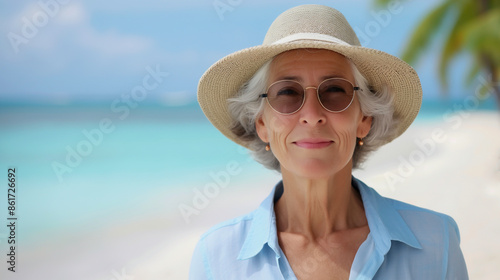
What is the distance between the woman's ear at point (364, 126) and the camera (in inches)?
79.6

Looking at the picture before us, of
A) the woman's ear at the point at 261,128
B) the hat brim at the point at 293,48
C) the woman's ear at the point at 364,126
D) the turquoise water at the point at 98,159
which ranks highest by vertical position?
the turquoise water at the point at 98,159

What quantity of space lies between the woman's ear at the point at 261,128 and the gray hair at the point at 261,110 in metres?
0.02

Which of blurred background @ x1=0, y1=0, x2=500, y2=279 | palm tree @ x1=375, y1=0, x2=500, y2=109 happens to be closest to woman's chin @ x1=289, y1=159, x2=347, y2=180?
blurred background @ x1=0, y1=0, x2=500, y2=279

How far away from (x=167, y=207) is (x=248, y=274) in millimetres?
11131

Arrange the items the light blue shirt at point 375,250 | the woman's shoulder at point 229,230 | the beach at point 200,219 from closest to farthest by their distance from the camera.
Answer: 1. the light blue shirt at point 375,250
2. the woman's shoulder at point 229,230
3. the beach at point 200,219

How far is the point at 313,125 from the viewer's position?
181 cm

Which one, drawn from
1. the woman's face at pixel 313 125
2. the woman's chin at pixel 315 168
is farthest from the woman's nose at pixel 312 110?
the woman's chin at pixel 315 168

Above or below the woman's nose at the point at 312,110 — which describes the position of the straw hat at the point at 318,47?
above

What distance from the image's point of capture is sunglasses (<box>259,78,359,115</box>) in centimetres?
183

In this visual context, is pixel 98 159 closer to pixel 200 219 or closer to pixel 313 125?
pixel 200 219

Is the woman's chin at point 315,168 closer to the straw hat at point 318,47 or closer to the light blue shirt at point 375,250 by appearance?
the light blue shirt at point 375,250

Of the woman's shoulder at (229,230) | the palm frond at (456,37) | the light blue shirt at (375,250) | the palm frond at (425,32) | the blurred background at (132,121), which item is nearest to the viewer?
the light blue shirt at (375,250)

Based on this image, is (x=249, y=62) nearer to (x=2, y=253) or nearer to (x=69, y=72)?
(x=2, y=253)

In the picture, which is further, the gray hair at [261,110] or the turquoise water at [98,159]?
the turquoise water at [98,159]
